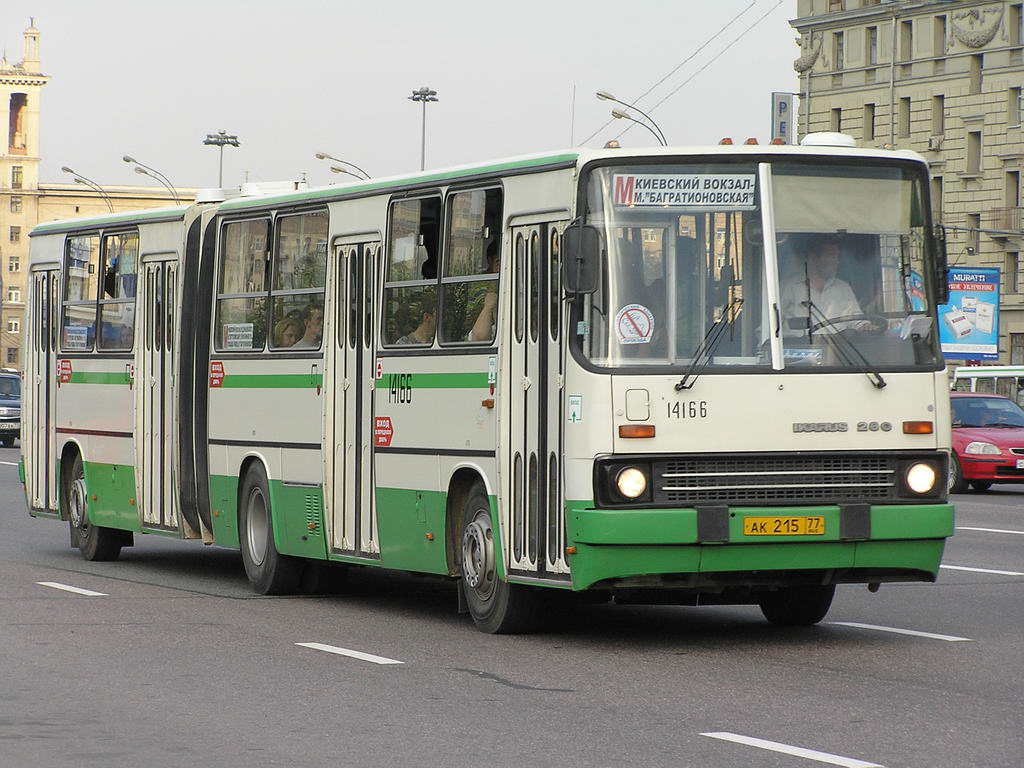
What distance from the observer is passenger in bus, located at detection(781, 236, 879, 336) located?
40.2ft

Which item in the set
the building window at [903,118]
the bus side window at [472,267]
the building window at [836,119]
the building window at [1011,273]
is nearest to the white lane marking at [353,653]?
the bus side window at [472,267]

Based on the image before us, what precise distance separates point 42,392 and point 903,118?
65.2 metres

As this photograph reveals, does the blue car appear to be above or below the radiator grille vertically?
above

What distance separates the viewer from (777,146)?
12.5m

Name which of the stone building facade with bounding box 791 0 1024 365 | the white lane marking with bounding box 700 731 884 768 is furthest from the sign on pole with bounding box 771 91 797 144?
the white lane marking with bounding box 700 731 884 768

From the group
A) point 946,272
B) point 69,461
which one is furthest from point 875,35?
point 946,272

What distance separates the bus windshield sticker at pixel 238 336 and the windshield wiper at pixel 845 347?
18.4ft

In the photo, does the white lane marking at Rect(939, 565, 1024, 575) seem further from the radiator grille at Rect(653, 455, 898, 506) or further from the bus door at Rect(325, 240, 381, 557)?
the radiator grille at Rect(653, 455, 898, 506)

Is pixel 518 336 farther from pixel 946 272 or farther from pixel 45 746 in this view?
pixel 45 746

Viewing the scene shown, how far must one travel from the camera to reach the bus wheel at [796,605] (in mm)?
13461

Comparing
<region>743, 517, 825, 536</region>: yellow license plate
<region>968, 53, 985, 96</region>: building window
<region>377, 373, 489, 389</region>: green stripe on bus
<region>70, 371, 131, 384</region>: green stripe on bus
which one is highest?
<region>968, 53, 985, 96</region>: building window

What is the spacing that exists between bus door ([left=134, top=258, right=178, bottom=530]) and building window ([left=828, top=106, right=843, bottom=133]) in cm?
6894

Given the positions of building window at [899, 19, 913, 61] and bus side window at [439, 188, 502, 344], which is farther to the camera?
building window at [899, 19, 913, 61]

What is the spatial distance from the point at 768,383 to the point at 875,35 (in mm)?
73314
